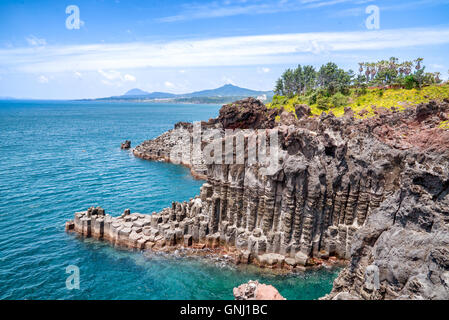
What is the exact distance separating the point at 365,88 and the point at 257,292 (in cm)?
9033

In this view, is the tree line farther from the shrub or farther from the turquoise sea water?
the turquoise sea water

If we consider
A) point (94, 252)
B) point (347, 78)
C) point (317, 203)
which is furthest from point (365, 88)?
point (94, 252)

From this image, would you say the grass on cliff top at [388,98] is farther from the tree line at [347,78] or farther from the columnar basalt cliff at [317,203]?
the columnar basalt cliff at [317,203]

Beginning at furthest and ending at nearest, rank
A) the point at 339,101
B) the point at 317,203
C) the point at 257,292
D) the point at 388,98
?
the point at 339,101 < the point at 388,98 < the point at 317,203 < the point at 257,292

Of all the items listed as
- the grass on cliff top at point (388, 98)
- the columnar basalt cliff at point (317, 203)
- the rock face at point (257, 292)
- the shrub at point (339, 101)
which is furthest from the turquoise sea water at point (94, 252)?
the shrub at point (339, 101)

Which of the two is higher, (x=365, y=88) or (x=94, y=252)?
(x=365, y=88)

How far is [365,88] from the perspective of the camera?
89.5 m

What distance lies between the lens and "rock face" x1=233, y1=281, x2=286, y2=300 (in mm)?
14727

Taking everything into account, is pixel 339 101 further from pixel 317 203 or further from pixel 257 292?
pixel 257 292

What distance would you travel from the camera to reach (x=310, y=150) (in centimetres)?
2862

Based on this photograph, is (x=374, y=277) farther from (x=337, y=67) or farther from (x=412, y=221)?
(x=337, y=67)

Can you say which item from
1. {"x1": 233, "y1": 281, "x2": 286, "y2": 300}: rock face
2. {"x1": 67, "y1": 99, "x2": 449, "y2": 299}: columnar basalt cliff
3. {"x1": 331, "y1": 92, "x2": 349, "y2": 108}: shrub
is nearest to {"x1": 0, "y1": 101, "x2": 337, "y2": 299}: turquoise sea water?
{"x1": 67, "y1": 99, "x2": 449, "y2": 299}: columnar basalt cliff
